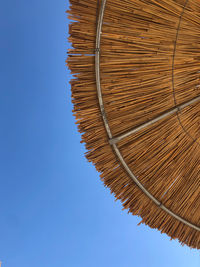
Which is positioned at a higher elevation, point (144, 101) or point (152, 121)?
point (144, 101)

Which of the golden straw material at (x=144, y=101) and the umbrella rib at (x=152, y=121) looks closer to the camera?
the golden straw material at (x=144, y=101)

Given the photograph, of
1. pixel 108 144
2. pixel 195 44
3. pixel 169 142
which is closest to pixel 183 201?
pixel 169 142

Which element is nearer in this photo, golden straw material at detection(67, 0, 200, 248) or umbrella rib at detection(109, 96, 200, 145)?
golden straw material at detection(67, 0, 200, 248)

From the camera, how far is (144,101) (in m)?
2.22

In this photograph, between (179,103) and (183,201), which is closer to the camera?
(179,103)

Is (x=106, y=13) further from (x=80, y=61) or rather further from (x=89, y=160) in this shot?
(x=89, y=160)

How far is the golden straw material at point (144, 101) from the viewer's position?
1938mm

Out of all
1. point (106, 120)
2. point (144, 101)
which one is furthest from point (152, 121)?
point (106, 120)

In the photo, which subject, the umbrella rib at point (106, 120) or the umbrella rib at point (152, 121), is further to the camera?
the umbrella rib at point (152, 121)

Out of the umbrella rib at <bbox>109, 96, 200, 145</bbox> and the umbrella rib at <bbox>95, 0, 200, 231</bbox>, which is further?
the umbrella rib at <bbox>109, 96, 200, 145</bbox>

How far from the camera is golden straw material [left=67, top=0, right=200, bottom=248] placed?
1.94 metres

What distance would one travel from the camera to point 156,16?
6.48ft

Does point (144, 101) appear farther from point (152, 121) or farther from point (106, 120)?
point (106, 120)

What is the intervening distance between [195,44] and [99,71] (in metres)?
0.94
